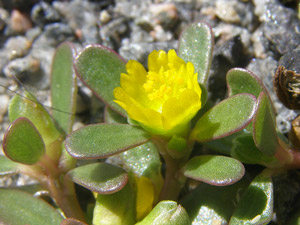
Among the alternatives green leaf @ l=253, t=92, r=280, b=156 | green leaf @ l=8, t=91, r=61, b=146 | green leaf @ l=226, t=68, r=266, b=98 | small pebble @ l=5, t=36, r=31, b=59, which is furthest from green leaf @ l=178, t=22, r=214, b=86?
small pebble @ l=5, t=36, r=31, b=59

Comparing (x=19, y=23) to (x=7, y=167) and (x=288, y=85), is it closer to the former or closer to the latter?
(x=7, y=167)

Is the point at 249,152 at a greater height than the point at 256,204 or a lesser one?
greater

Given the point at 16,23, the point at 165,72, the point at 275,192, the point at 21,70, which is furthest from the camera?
the point at 16,23

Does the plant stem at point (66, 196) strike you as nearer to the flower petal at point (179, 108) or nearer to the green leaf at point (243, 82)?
the flower petal at point (179, 108)

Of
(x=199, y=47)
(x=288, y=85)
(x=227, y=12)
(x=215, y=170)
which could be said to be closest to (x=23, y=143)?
(x=215, y=170)

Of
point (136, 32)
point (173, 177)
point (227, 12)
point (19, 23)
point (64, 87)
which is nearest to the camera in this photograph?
point (173, 177)

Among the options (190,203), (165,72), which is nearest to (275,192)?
(190,203)

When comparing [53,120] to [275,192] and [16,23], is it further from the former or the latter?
[275,192]

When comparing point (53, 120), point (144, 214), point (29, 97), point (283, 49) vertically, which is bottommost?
point (144, 214)
